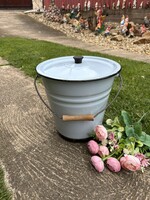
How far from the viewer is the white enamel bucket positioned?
1330 mm

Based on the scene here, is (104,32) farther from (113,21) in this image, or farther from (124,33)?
(113,21)

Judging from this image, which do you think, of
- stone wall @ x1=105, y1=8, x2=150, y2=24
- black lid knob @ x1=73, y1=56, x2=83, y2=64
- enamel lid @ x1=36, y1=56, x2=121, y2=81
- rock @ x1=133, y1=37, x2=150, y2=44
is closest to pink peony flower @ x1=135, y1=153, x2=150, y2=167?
enamel lid @ x1=36, y1=56, x2=121, y2=81

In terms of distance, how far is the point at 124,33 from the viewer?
5.61 m

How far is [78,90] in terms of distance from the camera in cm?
133

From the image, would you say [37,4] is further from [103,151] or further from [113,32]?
[103,151]

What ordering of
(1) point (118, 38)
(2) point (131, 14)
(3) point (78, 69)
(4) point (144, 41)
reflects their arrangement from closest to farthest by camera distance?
(3) point (78, 69)
(4) point (144, 41)
(1) point (118, 38)
(2) point (131, 14)

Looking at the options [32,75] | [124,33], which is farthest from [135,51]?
[32,75]

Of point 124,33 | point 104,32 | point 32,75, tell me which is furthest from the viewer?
point 104,32

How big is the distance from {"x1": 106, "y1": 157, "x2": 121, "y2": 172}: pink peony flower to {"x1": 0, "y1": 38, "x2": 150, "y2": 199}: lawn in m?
0.45

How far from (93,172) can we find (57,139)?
0.37m

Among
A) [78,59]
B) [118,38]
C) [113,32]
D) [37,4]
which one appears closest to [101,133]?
[78,59]

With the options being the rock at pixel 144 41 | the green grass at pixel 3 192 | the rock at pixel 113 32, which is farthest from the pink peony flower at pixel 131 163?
the rock at pixel 113 32

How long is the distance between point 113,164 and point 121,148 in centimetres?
13

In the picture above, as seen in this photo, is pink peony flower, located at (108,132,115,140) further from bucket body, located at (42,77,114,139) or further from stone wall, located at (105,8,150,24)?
stone wall, located at (105,8,150,24)
